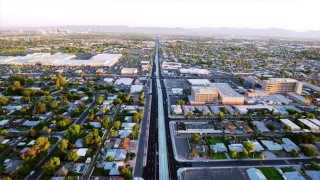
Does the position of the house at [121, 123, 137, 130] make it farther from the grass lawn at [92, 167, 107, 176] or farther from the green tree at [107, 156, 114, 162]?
the grass lawn at [92, 167, 107, 176]

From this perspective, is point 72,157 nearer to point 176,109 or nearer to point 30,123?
point 30,123

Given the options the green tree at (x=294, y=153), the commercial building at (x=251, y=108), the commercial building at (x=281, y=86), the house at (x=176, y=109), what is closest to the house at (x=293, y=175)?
the green tree at (x=294, y=153)

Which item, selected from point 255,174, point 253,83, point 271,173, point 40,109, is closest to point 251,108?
point 253,83

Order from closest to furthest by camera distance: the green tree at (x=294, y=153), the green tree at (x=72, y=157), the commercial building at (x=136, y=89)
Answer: the green tree at (x=72, y=157) < the green tree at (x=294, y=153) < the commercial building at (x=136, y=89)

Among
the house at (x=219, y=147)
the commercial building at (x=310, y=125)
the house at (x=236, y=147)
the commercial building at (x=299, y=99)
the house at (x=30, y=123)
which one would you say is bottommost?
the house at (x=30, y=123)

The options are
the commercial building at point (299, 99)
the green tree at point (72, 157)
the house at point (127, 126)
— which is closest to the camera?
the green tree at point (72, 157)

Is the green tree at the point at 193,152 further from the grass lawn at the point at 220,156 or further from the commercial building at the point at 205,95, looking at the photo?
the commercial building at the point at 205,95

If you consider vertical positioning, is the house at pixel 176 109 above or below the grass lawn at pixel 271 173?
above

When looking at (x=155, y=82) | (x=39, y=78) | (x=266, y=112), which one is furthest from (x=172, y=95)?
(x=39, y=78)
